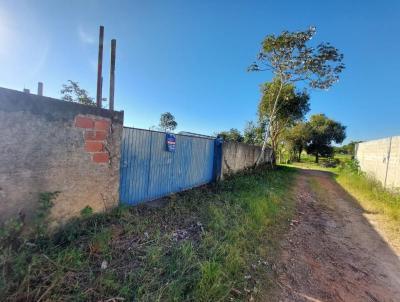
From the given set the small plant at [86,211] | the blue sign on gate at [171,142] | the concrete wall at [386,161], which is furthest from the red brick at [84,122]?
the concrete wall at [386,161]

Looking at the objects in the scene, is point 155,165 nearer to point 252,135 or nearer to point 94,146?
point 94,146

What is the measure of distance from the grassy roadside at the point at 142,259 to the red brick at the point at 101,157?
2.66 feet

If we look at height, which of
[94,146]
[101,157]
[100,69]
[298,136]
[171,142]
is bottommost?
[101,157]

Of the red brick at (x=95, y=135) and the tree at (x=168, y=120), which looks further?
the tree at (x=168, y=120)

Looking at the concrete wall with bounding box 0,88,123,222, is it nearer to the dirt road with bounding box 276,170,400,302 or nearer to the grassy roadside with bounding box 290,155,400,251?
the dirt road with bounding box 276,170,400,302

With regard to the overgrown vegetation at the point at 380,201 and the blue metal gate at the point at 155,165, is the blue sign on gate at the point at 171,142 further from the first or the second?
the overgrown vegetation at the point at 380,201

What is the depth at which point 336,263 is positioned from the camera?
3094mm

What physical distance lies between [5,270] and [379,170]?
11789mm

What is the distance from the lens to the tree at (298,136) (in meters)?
28.0

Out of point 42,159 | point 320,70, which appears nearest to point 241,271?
point 42,159

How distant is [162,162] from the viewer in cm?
482

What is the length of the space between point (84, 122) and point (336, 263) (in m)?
3.96

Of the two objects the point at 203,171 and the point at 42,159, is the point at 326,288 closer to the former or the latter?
the point at 42,159

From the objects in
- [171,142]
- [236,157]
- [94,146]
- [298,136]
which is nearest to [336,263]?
[171,142]
